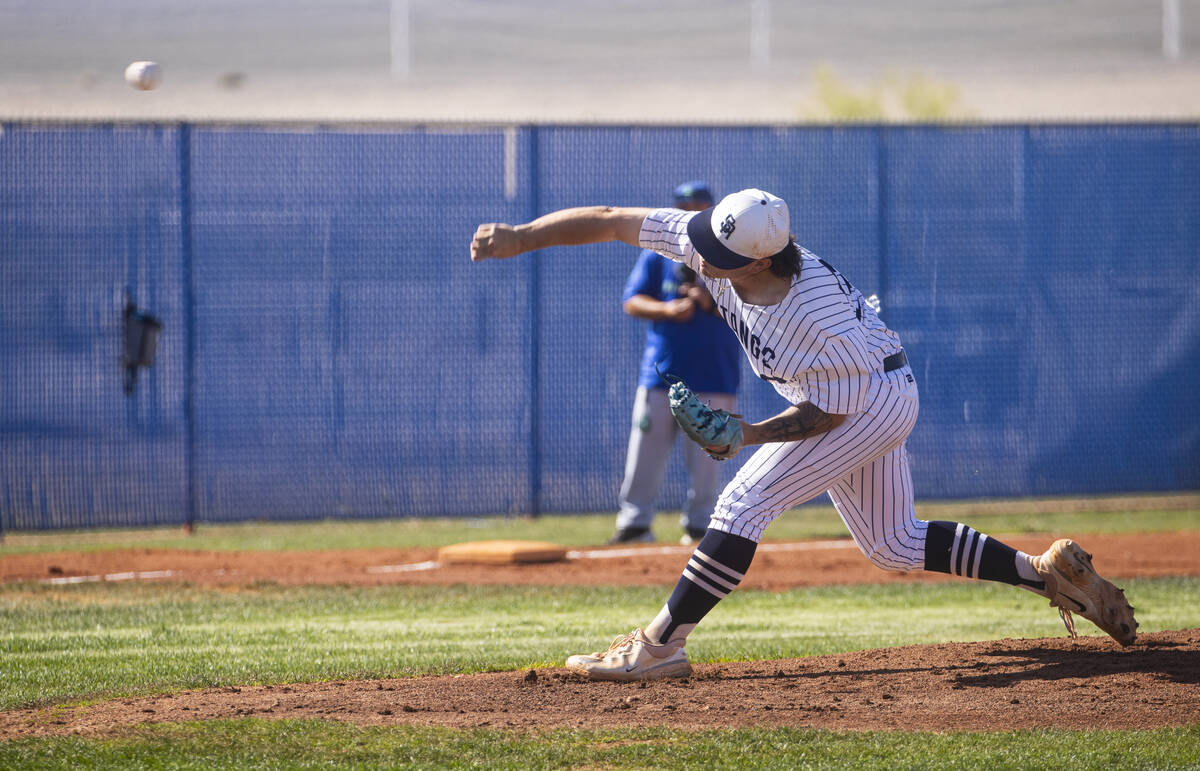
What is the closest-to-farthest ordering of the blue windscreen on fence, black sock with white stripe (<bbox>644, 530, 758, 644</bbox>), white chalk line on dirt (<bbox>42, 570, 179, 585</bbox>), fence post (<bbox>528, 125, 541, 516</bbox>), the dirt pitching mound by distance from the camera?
the dirt pitching mound → black sock with white stripe (<bbox>644, 530, 758, 644</bbox>) → white chalk line on dirt (<bbox>42, 570, 179, 585</bbox>) → the blue windscreen on fence → fence post (<bbox>528, 125, 541, 516</bbox>)

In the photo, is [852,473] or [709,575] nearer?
[709,575]

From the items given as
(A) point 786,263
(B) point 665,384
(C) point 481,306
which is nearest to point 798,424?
(A) point 786,263

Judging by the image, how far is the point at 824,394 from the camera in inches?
209

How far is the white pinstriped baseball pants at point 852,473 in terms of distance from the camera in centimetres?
534

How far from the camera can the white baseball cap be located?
5156 millimetres

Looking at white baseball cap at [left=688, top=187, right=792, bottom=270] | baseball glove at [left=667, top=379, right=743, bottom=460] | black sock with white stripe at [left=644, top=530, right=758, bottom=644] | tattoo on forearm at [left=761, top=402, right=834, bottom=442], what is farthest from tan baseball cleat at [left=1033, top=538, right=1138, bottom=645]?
white baseball cap at [left=688, top=187, right=792, bottom=270]

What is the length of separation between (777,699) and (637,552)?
5.13 meters

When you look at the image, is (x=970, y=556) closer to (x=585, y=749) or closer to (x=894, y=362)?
(x=894, y=362)

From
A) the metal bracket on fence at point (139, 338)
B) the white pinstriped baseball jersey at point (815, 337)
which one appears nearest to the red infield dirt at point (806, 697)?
the white pinstriped baseball jersey at point (815, 337)

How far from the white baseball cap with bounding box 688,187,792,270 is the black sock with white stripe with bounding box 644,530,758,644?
0.99 metres

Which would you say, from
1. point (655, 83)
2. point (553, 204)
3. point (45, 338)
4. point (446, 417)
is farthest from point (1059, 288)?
point (655, 83)

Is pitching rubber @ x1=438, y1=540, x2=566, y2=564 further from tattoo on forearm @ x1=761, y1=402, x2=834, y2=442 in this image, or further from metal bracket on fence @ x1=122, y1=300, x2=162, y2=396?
tattoo on forearm @ x1=761, y1=402, x2=834, y2=442

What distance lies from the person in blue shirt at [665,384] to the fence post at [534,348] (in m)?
1.88

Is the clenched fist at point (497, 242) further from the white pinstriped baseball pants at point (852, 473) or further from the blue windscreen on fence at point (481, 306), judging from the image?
the blue windscreen on fence at point (481, 306)
